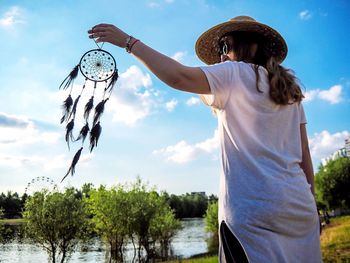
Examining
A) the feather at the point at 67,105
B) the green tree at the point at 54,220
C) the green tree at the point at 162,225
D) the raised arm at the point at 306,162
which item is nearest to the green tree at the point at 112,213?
the green tree at the point at 162,225

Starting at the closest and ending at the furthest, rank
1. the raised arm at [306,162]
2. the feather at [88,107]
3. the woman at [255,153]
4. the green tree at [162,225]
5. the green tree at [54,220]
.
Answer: the woman at [255,153]
the raised arm at [306,162]
the feather at [88,107]
the green tree at [54,220]
the green tree at [162,225]

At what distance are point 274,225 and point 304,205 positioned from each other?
0.68 ft

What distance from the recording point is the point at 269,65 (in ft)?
6.63

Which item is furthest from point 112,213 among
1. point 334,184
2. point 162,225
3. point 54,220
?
point 334,184

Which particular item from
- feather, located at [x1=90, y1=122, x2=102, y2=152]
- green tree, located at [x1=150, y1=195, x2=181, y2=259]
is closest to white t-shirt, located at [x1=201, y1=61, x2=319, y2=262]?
feather, located at [x1=90, y1=122, x2=102, y2=152]

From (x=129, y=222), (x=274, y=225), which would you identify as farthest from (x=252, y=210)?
(x=129, y=222)

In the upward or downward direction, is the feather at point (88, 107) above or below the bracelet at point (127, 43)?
below

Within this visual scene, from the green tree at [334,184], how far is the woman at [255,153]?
177 ft

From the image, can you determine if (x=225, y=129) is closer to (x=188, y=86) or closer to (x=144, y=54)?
(x=188, y=86)

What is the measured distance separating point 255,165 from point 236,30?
86 centimetres

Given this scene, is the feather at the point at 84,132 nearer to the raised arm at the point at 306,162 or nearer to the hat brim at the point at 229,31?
the hat brim at the point at 229,31

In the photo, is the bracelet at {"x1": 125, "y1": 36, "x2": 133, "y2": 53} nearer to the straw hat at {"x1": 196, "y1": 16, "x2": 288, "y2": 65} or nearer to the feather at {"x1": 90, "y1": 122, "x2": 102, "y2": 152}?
the straw hat at {"x1": 196, "y1": 16, "x2": 288, "y2": 65}

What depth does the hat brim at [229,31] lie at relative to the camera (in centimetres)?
221

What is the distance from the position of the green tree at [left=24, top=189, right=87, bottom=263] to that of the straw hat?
23.8 m
